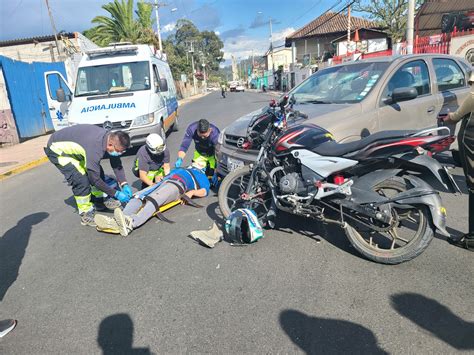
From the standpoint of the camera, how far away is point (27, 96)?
45.6 ft

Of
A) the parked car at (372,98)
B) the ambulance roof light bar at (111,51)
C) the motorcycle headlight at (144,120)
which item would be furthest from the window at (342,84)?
the ambulance roof light bar at (111,51)

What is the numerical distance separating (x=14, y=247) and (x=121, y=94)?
17.2 ft

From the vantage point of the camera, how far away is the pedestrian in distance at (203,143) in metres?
5.51

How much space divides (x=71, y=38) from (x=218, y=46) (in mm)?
84473

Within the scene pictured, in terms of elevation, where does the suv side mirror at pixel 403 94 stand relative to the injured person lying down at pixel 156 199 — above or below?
above

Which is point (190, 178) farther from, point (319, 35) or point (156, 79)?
point (319, 35)

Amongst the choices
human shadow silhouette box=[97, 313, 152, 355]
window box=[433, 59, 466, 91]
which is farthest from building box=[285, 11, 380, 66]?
human shadow silhouette box=[97, 313, 152, 355]

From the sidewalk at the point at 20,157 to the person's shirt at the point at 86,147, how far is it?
187 inches

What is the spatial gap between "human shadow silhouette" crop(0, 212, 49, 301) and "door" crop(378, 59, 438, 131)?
4.57 meters

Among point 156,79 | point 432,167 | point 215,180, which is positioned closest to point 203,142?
point 215,180

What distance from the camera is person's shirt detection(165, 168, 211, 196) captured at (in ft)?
16.4

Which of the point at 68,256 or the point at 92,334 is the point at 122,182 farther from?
the point at 92,334

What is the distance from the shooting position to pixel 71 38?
2453 centimetres

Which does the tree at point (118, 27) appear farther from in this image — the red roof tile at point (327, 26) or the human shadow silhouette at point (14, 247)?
the human shadow silhouette at point (14, 247)
